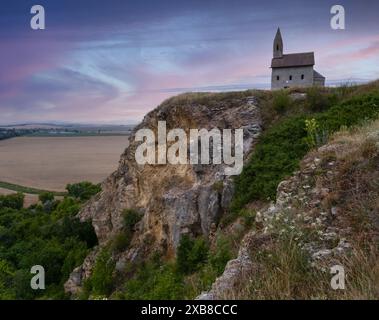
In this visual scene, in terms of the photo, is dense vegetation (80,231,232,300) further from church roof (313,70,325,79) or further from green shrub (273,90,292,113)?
church roof (313,70,325,79)

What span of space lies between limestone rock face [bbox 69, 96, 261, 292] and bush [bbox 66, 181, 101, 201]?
37039 mm

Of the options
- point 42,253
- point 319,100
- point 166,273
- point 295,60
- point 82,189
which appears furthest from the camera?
point 82,189

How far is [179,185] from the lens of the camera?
647 inches

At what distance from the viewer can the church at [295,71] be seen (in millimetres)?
28609

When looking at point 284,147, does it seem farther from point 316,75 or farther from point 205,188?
point 316,75

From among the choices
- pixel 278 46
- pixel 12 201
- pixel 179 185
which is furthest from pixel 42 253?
pixel 12 201

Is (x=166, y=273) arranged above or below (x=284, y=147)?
below

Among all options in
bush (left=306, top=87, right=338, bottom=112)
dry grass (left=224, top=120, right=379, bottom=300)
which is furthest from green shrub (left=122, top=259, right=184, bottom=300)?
bush (left=306, top=87, right=338, bottom=112)

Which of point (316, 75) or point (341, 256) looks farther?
point (316, 75)

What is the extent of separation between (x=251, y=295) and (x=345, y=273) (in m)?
1.11

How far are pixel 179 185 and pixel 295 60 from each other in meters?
18.5

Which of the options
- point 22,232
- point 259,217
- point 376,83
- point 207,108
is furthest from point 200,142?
point 22,232
